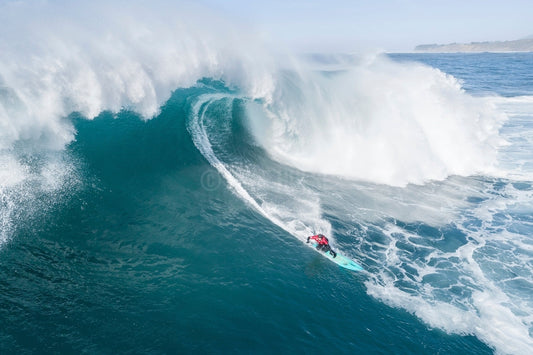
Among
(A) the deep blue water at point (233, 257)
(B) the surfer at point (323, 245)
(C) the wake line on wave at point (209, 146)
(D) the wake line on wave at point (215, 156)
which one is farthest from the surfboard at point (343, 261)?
(C) the wake line on wave at point (209, 146)

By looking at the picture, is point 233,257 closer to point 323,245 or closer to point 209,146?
point 323,245

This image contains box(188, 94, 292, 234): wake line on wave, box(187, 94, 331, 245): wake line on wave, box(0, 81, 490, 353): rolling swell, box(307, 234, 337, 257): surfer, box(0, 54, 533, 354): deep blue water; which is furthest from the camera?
box(188, 94, 292, 234): wake line on wave

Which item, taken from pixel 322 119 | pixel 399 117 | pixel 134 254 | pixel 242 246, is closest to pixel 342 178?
pixel 322 119

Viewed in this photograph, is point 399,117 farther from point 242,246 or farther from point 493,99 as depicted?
point 493,99

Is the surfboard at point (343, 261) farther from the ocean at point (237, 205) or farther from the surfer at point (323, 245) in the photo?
the ocean at point (237, 205)

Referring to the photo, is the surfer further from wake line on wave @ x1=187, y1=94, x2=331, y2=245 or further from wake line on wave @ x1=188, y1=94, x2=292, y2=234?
wake line on wave @ x1=188, y1=94, x2=292, y2=234

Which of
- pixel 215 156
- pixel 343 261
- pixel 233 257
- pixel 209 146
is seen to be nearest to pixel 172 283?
pixel 233 257

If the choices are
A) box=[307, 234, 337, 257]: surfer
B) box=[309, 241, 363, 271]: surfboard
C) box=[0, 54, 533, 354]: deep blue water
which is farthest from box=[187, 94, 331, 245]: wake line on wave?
box=[309, 241, 363, 271]: surfboard
